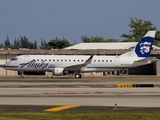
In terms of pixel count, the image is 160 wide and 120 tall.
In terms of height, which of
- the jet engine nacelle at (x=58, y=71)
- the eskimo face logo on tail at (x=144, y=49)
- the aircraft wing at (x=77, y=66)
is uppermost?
the eskimo face logo on tail at (x=144, y=49)

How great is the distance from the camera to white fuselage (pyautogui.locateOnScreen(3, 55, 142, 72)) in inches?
2557

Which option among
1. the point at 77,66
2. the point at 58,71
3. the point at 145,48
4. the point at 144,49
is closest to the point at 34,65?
the point at 58,71

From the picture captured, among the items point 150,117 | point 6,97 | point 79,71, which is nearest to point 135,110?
point 150,117

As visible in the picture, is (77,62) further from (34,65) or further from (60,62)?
(34,65)

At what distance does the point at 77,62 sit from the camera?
66062mm

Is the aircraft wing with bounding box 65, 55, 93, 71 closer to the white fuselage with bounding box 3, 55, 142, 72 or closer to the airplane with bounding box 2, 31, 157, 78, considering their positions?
the airplane with bounding box 2, 31, 157, 78

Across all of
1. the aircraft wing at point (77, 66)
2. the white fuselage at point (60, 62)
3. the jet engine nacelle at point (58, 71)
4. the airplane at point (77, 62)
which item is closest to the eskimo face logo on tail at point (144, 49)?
the airplane at point (77, 62)

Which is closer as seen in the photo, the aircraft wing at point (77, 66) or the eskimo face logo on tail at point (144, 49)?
the aircraft wing at point (77, 66)

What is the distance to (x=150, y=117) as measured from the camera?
21406 mm

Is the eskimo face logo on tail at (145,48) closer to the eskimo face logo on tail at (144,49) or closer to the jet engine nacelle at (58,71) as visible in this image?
the eskimo face logo on tail at (144,49)

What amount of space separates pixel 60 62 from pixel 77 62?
2.28 m

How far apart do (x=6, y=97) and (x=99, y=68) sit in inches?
1414

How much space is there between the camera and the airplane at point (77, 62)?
64.8m

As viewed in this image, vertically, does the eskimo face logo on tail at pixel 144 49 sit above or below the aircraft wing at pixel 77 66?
above
